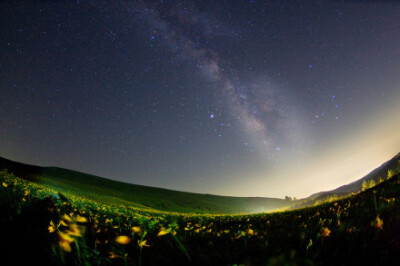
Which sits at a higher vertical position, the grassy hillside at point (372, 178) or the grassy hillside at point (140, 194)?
the grassy hillside at point (372, 178)

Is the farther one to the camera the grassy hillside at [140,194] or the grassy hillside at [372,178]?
the grassy hillside at [140,194]

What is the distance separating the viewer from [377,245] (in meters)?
0.95

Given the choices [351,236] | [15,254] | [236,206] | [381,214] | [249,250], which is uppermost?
[381,214]

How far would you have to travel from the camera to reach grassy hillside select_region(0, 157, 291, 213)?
1619 inches

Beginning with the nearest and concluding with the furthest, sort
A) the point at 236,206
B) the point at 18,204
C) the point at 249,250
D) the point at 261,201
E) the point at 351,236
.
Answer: the point at 249,250
the point at 351,236
the point at 18,204
the point at 236,206
the point at 261,201

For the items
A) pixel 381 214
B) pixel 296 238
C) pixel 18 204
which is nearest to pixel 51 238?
pixel 18 204

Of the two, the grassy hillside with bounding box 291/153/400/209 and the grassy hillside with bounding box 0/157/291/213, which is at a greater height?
the grassy hillside with bounding box 291/153/400/209

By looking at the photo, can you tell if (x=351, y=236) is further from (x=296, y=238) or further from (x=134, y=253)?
(x=134, y=253)

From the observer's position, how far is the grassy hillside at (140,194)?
41.1m

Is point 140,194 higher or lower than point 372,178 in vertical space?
lower

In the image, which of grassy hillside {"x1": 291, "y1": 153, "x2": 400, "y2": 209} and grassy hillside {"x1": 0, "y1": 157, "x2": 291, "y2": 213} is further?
grassy hillside {"x1": 0, "y1": 157, "x2": 291, "y2": 213}

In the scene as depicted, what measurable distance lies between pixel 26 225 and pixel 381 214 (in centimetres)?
296

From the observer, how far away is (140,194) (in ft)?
176

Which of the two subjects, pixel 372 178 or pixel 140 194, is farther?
pixel 140 194
